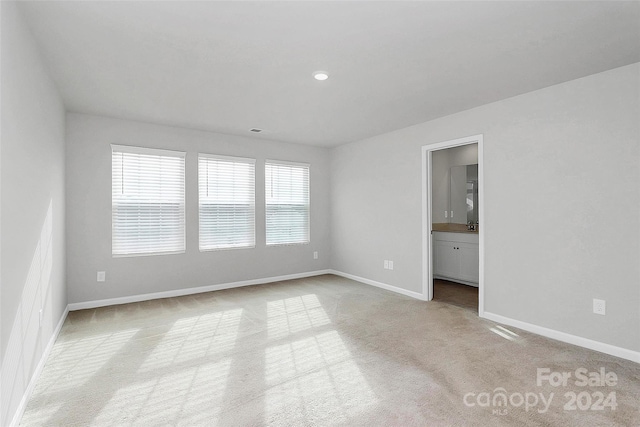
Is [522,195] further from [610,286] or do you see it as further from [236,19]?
[236,19]

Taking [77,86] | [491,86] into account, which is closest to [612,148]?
[491,86]

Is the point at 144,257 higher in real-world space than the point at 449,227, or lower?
lower

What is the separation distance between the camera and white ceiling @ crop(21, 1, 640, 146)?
6.84 ft

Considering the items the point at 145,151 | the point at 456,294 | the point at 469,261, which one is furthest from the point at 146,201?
the point at 469,261

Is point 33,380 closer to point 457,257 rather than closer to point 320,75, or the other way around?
point 320,75

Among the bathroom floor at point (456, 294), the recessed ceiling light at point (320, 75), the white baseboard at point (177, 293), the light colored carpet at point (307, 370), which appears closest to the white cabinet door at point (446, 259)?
the bathroom floor at point (456, 294)

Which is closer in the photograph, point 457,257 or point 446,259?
point 457,257

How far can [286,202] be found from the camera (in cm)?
597

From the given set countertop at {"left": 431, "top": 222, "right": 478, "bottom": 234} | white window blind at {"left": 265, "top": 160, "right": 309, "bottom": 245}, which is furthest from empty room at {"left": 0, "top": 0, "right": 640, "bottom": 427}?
white window blind at {"left": 265, "top": 160, "right": 309, "bottom": 245}

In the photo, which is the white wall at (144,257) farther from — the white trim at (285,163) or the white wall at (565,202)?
the white wall at (565,202)

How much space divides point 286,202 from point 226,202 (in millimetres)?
1112

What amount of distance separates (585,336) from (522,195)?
→ 56.2 inches

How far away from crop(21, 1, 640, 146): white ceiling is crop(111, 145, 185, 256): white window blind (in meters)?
0.82

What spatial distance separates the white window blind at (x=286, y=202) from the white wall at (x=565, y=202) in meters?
2.43
